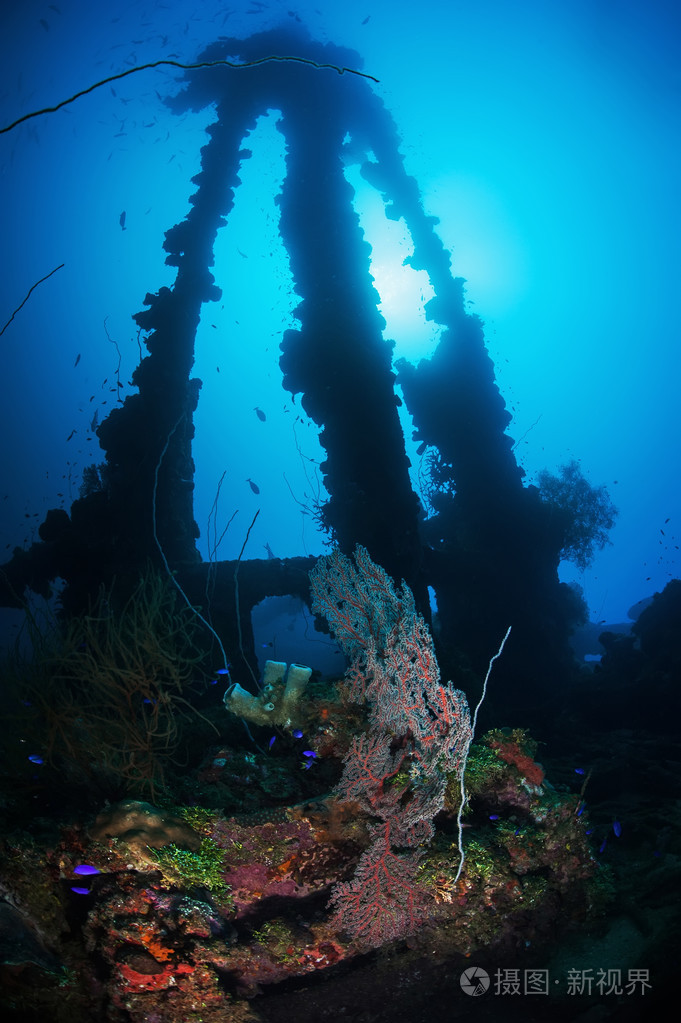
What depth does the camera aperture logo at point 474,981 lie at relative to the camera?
12.1 ft

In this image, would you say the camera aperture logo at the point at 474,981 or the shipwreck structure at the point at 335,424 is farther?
the shipwreck structure at the point at 335,424

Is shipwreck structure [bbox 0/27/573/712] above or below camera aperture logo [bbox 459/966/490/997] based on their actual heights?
above

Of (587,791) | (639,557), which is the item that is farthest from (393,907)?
(639,557)

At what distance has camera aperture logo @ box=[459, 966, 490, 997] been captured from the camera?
12.1ft

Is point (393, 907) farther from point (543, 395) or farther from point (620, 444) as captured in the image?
point (620, 444)

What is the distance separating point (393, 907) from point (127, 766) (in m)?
2.56

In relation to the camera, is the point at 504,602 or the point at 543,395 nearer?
the point at 504,602

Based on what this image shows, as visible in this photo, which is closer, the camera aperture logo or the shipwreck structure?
the camera aperture logo

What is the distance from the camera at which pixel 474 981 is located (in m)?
3.73

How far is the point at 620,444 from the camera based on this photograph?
307 feet

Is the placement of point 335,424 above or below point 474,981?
above

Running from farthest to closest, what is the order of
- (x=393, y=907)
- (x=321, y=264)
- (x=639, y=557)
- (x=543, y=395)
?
(x=639, y=557) < (x=543, y=395) < (x=321, y=264) < (x=393, y=907)

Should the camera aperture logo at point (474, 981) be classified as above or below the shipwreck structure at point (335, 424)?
below

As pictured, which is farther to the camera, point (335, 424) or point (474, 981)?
point (335, 424)
